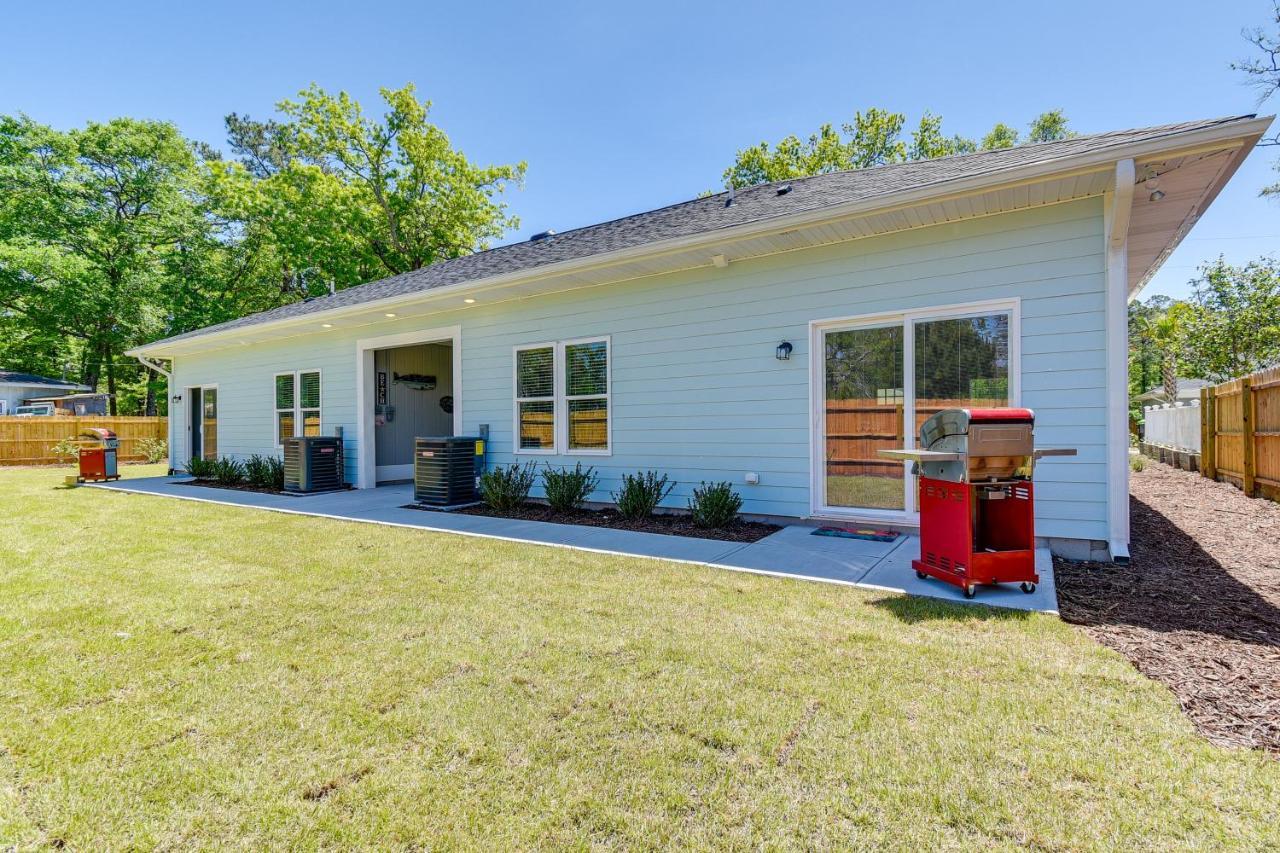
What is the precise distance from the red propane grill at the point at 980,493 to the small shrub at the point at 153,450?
20.2 metres

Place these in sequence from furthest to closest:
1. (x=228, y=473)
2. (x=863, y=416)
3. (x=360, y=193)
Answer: (x=360, y=193)
(x=228, y=473)
(x=863, y=416)

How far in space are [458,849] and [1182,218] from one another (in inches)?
281

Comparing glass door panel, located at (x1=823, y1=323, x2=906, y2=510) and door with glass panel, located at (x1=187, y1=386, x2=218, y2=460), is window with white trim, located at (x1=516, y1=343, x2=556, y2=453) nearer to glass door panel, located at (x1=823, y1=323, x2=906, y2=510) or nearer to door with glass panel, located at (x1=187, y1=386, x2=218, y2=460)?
glass door panel, located at (x1=823, y1=323, x2=906, y2=510)

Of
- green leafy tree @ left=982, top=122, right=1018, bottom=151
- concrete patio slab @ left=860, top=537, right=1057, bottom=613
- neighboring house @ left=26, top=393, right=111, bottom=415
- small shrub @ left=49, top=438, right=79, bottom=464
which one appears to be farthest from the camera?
green leafy tree @ left=982, top=122, right=1018, bottom=151

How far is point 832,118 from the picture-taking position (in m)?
20.8

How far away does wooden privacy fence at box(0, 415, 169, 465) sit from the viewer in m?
16.3

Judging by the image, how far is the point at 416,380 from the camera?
36.9ft

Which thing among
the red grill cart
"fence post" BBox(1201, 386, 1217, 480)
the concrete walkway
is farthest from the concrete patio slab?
the red grill cart

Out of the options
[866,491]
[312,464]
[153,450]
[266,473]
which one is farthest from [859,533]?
[153,450]

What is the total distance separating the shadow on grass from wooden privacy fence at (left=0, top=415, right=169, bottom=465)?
65.4 feet

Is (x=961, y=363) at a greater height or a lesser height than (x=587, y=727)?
greater

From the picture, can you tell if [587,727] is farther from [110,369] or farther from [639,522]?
[110,369]

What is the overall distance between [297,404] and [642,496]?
7.93 meters

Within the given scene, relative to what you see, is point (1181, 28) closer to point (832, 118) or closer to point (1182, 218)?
point (1182, 218)
